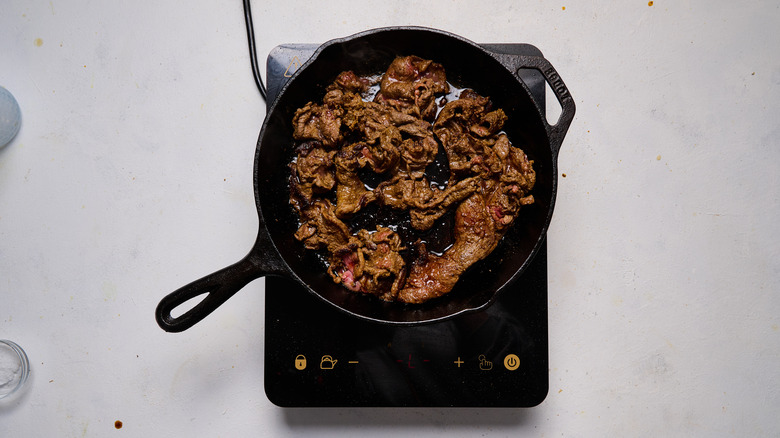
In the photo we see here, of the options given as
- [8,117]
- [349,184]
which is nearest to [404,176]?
[349,184]

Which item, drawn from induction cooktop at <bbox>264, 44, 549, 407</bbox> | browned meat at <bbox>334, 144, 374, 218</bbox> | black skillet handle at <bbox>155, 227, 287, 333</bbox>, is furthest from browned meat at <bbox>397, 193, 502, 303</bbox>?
black skillet handle at <bbox>155, 227, 287, 333</bbox>

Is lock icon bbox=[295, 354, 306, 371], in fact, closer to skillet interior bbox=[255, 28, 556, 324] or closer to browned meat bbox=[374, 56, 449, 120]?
skillet interior bbox=[255, 28, 556, 324]

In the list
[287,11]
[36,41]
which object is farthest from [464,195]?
[36,41]

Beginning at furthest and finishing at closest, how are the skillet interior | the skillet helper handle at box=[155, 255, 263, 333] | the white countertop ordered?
the white countertop, the skillet interior, the skillet helper handle at box=[155, 255, 263, 333]

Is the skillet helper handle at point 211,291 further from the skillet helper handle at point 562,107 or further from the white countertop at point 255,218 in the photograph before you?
the skillet helper handle at point 562,107

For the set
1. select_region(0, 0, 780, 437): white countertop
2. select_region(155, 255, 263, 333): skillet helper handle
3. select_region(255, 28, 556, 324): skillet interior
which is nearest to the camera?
select_region(155, 255, 263, 333): skillet helper handle

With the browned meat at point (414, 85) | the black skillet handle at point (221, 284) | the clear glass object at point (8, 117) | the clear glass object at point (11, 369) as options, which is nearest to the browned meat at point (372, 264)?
the black skillet handle at point (221, 284)

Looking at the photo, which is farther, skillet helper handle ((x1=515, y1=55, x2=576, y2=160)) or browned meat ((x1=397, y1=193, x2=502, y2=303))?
browned meat ((x1=397, y1=193, x2=502, y2=303))

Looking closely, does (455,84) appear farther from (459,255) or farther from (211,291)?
(211,291)
